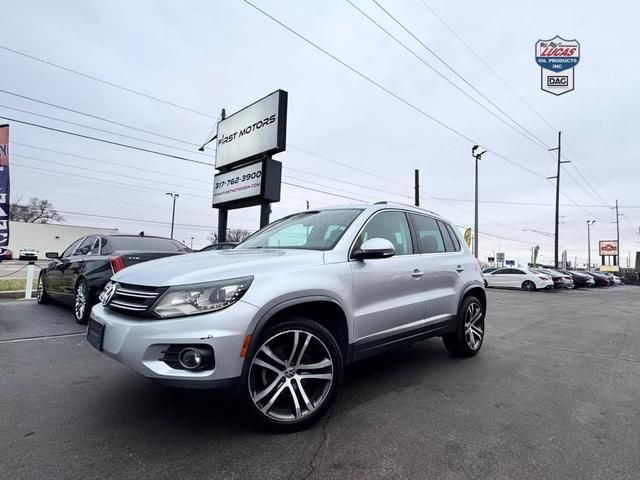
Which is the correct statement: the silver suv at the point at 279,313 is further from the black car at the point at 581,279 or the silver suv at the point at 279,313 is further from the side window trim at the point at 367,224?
the black car at the point at 581,279

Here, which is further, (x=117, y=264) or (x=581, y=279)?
(x=581, y=279)

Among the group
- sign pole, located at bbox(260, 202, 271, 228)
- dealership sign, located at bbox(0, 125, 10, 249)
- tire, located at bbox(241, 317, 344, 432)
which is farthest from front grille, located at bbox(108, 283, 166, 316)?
sign pole, located at bbox(260, 202, 271, 228)

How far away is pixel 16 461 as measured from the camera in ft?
7.09

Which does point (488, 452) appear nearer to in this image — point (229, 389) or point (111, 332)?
point (229, 389)

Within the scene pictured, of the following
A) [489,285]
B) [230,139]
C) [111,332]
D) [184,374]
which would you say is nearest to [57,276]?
[111,332]

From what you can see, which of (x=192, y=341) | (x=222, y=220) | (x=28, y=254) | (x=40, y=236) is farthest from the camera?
(x=40, y=236)

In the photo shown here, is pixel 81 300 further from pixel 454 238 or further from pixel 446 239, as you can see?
pixel 454 238

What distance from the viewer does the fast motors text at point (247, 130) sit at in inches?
534

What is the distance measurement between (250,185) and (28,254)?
39.8m

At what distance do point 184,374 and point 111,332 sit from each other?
0.64 metres

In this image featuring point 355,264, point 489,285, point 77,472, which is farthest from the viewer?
point 489,285

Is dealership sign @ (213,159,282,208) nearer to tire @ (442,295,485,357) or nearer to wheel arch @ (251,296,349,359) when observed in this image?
tire @ (442,295,485,357)

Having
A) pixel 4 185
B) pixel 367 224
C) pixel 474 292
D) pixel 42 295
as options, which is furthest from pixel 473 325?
pixel 4 185

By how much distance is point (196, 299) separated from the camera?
2.35m
